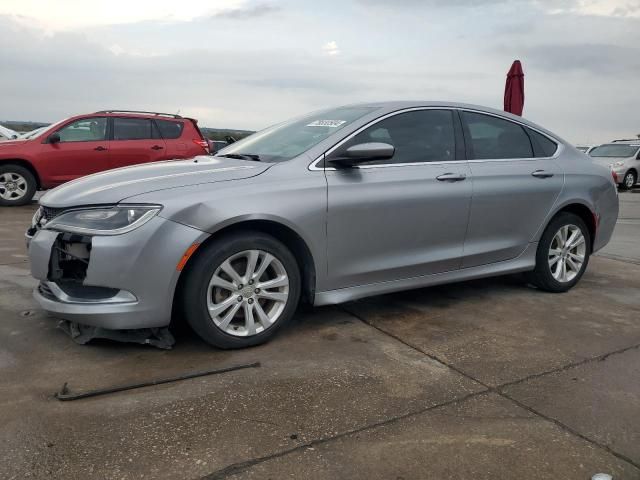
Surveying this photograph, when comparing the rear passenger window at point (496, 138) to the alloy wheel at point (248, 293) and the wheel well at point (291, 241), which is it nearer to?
the wheel well at point (291, 241)

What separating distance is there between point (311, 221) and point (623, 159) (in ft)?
60.4

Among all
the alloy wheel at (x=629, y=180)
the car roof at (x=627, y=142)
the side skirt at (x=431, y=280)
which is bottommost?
the side skirt at (x=431, y=280)

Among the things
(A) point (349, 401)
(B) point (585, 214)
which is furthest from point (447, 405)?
(B) point (585, 214)

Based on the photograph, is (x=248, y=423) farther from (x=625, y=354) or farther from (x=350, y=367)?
(x=625, y=354)

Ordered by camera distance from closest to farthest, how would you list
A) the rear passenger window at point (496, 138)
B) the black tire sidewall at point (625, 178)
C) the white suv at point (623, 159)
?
1. the rear passenger window at point (496, 138)
2. the white suv at point (623, 159)
3. the black tire sidewall at point (625, 178)

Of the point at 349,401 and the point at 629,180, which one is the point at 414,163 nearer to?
the point at 349,401

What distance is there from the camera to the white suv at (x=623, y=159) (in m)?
18.6

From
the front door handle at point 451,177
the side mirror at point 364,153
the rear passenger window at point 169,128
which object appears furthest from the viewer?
the rear passenger window at point 169,128

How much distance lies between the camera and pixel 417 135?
418 cm

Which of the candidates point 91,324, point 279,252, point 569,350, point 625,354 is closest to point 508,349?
point 569,350

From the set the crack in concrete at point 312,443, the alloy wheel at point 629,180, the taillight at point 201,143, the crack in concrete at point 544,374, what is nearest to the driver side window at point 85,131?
the taillight at point 201,143

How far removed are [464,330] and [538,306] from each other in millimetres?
957

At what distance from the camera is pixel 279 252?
3465mm

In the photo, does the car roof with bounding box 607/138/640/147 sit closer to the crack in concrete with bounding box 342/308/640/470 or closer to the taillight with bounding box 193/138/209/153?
the taillight with bounding box 193/138/209/153
